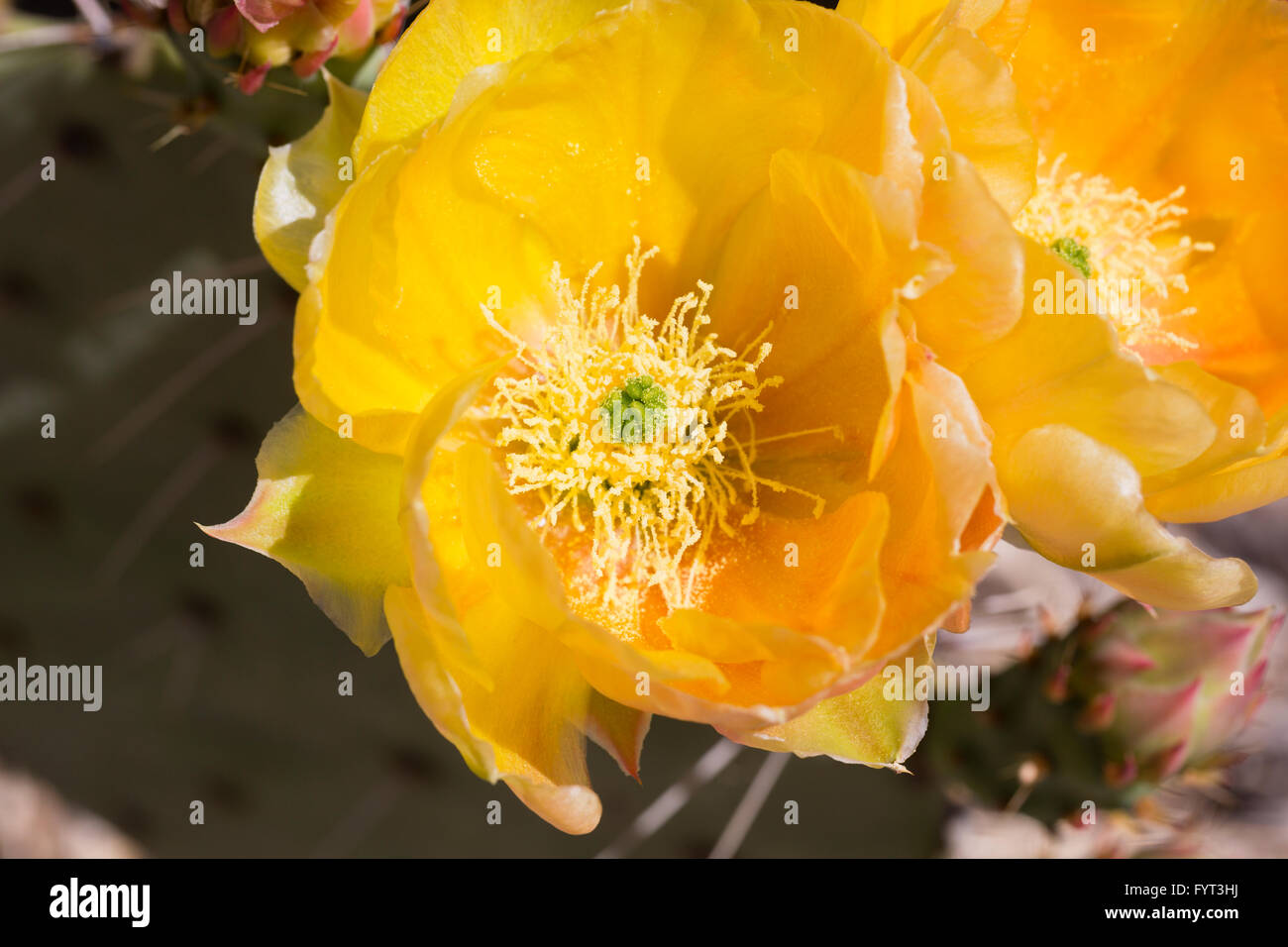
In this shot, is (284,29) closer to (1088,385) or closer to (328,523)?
(328,523)

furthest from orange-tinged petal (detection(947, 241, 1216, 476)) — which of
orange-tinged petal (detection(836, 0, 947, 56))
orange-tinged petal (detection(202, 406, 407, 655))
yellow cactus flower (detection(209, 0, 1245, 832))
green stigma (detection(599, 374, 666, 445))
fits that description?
orange-tinged petal (detection(202, 406, 407, 655))

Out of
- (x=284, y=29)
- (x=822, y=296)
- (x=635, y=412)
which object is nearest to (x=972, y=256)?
(x=822, y=296)

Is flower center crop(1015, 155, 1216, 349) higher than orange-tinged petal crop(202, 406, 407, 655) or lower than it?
higher

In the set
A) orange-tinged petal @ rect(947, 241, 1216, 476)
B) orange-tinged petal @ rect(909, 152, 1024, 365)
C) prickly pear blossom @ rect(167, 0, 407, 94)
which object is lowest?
orange-tinged petal @ rect(947, 241, 1216, 476)

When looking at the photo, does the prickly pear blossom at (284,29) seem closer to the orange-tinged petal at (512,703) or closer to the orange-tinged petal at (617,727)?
the orange-tinged petal at (512,703)

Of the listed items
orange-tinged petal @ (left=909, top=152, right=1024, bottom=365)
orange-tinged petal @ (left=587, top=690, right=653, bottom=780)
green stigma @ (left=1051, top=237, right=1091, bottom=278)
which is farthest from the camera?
green stigma @ (left=1051, top=237, right=1091, bottom=278)

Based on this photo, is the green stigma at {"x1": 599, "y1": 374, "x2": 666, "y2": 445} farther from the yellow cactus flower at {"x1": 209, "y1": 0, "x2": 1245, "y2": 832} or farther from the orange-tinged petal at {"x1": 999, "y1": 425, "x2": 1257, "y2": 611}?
the orange-tinged petal at {"x1": 999, "y1": 425, "x2": 1257, "y2": 611}

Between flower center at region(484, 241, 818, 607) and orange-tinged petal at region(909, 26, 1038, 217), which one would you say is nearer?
orange-tinged petal at region(909, 26, 1038, 217)
